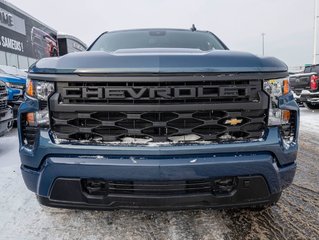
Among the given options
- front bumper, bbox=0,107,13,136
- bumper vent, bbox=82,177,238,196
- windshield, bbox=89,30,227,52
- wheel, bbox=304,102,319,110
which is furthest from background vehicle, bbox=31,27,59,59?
wheel, bbox=304,102,319,110

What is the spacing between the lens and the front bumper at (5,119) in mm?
4164

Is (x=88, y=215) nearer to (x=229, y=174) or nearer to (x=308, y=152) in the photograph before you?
(x=229, y=174)

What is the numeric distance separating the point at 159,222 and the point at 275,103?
1220 millimetres

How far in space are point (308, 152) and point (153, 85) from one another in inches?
140

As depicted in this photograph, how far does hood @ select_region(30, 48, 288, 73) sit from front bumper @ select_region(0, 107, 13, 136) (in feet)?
8.40

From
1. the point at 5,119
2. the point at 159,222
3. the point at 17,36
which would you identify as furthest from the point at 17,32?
the point at 159,222

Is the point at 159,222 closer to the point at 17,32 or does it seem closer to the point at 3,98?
the point at 3,98

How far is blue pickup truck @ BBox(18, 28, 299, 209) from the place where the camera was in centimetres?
186

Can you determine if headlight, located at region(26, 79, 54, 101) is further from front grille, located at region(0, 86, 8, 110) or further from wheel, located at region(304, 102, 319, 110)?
wheel, located at region(304, 102, 319, 110)

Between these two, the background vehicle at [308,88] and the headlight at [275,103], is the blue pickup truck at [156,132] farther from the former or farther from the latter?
the background vehicle at [308,88]

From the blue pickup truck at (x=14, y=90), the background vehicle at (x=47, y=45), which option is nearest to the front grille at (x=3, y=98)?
the background vehicle at (x=47, y=45)

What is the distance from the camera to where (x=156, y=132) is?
193 centimetres

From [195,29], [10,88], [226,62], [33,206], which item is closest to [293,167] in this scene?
[226,62]

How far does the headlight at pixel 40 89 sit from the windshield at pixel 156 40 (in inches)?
51.4
